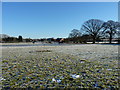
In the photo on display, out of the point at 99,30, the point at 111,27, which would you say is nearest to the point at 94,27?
the point at 99,30

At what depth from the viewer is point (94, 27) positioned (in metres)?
40.3

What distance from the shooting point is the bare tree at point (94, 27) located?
131 ft

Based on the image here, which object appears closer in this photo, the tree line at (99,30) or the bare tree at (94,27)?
the tree line at (99,30)

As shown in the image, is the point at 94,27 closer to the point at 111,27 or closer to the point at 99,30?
the point at 99,30

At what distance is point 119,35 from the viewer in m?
35.6

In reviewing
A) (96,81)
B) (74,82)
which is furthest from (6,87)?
(96,81)

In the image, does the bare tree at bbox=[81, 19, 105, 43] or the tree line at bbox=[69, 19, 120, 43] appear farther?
the bare tree at bbox=[81, 19, 105, 43]

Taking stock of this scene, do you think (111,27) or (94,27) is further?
(94,27)

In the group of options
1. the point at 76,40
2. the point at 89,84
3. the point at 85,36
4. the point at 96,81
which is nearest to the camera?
the point at 89,84

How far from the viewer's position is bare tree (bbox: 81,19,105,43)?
3992 cm

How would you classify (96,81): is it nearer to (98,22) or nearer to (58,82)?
(58,82)

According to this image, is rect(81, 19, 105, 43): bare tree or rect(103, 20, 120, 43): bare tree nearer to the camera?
rect(103, 20, 120, 43): bare tree

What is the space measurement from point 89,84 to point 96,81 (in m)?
0.37

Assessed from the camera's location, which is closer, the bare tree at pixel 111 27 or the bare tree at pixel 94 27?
the bare tree at pixel 111 27
